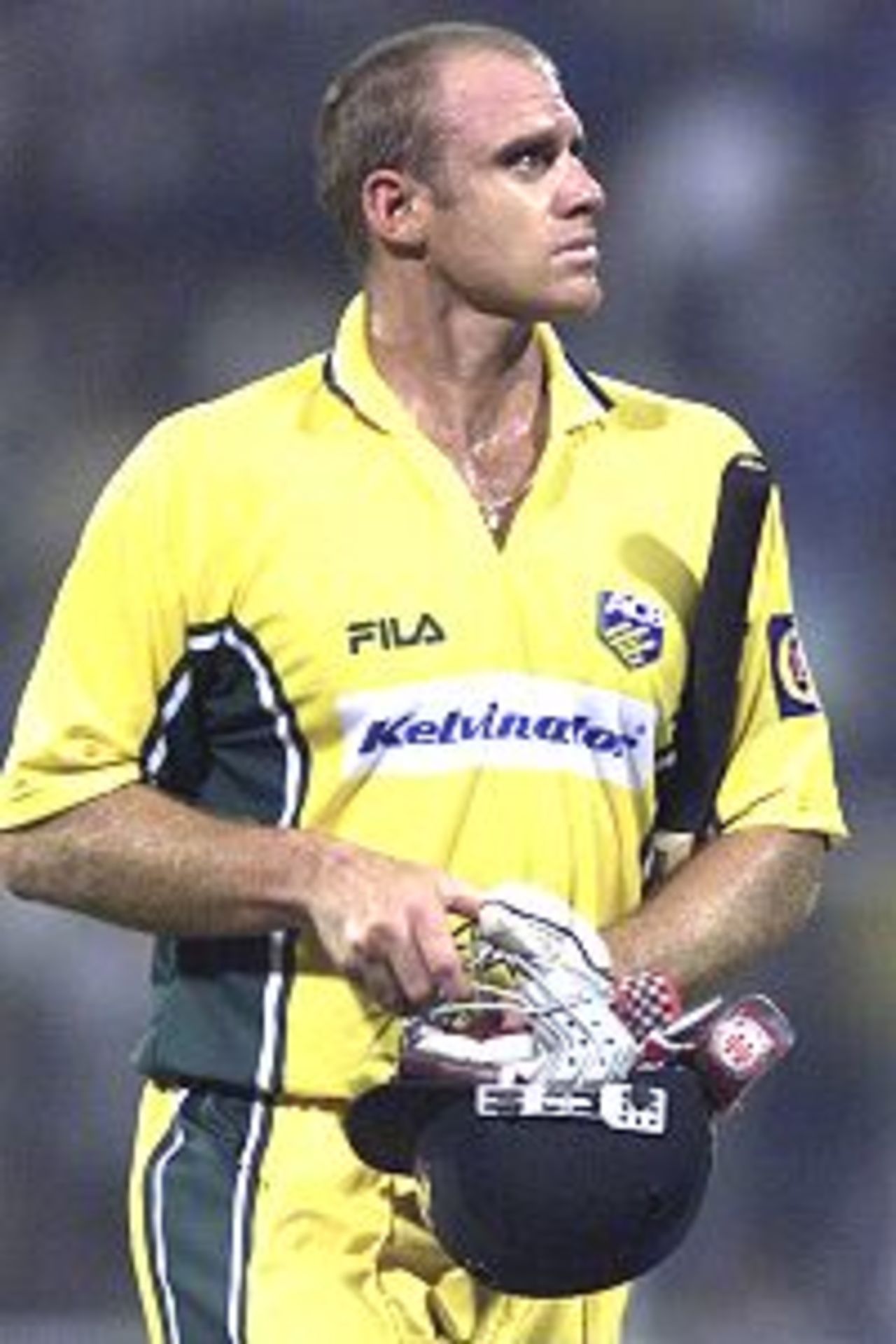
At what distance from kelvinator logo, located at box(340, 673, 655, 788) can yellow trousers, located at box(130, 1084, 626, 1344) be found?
1.03 ft

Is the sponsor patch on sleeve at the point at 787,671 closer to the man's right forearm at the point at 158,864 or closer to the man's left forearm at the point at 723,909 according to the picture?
the man's left forearm at the point at 723,909

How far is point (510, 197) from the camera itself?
3689 mm

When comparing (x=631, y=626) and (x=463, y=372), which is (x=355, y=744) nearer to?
(x=631, y=626)

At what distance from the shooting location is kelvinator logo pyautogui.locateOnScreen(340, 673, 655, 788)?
3.50m

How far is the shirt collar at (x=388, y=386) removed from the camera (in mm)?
3674

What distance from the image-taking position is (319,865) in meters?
3.35

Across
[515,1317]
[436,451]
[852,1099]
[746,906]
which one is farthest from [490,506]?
[852,1099]

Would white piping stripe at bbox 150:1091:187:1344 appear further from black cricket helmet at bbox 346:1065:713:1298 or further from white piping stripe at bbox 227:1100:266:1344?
black cricket helmet at bbox 346:1065:713:1298

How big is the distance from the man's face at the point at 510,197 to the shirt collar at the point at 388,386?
9cm

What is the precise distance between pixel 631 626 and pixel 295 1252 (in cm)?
63

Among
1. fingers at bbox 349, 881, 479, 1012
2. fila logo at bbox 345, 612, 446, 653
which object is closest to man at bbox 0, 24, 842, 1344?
fila logo at bbox 345, 612, 446, 653

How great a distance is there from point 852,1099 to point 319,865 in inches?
103

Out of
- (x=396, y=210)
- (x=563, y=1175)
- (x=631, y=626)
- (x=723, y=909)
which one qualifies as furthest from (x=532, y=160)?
(x=563, y=1175)

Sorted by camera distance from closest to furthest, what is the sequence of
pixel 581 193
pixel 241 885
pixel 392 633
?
pixel 241 885 → pixel 392 633 → pixel 581 193
